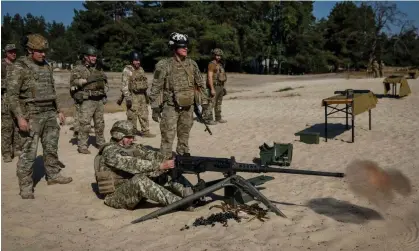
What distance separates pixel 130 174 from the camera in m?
5.98

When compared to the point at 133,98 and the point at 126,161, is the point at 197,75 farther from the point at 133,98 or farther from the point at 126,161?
the point at 133,98

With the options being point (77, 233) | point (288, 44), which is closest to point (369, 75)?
point (288, 44)

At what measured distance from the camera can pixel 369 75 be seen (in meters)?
37.8

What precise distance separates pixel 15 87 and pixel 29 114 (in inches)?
21.0

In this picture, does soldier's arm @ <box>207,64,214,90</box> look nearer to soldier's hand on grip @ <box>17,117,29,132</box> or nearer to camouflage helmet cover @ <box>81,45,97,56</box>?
camouflage helmet cover @ <box>81,45,97,56</box>

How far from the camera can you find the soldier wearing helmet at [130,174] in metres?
5.63

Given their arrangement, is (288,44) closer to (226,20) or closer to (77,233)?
(226,20)

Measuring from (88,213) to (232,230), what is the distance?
2.14m

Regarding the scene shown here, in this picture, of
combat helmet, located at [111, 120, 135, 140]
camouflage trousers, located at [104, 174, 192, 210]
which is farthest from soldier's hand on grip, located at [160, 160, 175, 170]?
combat helmet, located at [111, 120, 135, 140]

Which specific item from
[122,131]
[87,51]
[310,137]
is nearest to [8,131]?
[87,51]

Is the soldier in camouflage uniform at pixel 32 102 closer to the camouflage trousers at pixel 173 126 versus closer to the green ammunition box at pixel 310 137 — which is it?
the camouflage trousers at pixel 173 126

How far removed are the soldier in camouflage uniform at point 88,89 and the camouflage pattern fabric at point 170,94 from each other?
2490 mm

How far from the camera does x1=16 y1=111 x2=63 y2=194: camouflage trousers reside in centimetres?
659

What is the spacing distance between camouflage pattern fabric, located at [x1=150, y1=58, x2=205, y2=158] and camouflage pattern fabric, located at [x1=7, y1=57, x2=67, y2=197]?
1.76 metres
